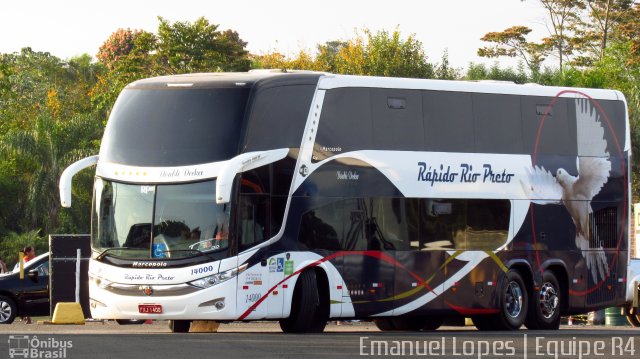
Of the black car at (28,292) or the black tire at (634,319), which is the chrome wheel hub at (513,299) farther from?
the black car at (28,292)

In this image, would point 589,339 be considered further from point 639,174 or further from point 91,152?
point 639,174

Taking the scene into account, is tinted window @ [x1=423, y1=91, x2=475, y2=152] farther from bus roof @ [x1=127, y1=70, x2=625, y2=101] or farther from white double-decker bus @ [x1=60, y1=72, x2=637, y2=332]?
bus roof @ [x1=127, y1=70, x2=625, y2=101]

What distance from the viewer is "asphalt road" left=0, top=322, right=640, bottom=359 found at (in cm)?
1706

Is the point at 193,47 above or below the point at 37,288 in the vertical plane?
above

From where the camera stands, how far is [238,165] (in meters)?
21.6

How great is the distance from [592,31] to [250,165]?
64.0 meters

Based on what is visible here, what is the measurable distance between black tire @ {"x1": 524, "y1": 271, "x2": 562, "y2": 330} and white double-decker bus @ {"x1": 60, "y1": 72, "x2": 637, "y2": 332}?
4 centimetres

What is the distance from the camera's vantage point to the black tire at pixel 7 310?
32.4 meters

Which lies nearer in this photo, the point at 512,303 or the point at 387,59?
the point at 512,303

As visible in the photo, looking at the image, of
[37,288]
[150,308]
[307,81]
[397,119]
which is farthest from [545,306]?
[37,288]

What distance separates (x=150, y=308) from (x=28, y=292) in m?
11.7

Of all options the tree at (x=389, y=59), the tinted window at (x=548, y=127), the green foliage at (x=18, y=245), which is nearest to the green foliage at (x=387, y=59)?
the tree at (x=389, y=59)

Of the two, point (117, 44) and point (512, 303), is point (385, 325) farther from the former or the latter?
point (117, 44)

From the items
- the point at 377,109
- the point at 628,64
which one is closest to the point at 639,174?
the point at 628,64
